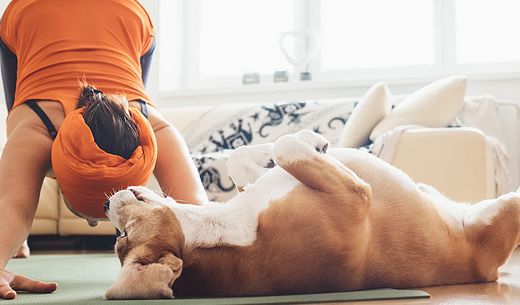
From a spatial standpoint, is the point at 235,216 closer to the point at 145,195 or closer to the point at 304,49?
the point at 145,195

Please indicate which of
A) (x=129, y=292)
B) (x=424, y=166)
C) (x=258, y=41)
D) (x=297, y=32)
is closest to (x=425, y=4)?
(x=297, y=32)

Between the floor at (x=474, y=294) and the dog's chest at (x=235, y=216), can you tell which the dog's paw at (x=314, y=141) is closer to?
the dog's chest at (x=235, y=216)

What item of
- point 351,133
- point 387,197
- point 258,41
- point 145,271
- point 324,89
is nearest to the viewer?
point 145,271

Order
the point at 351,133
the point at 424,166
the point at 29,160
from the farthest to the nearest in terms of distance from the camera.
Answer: the point at 351,133 < the point at 424,166 < the point at 29,160

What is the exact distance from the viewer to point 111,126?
163 centimetres

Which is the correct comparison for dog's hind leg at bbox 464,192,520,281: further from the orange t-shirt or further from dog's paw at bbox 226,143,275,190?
the orange t-shirt

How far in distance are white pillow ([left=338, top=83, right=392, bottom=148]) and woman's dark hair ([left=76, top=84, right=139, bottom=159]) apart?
2138 mm

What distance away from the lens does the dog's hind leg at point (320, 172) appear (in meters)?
1.43

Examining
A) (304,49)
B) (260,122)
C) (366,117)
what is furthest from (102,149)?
(304,49)

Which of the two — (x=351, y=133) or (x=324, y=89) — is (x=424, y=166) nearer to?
(x=351, y=133)

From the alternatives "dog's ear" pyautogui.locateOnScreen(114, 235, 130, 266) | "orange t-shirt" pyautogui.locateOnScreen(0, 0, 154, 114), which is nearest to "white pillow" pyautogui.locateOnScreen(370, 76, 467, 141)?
"orange t-shirt" pyautogui.locateOnScreen(0, 0, 154, 114)

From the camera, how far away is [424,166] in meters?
3.22

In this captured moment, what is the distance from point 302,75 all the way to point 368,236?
3.77 m

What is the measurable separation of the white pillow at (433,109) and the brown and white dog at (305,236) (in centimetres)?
196
